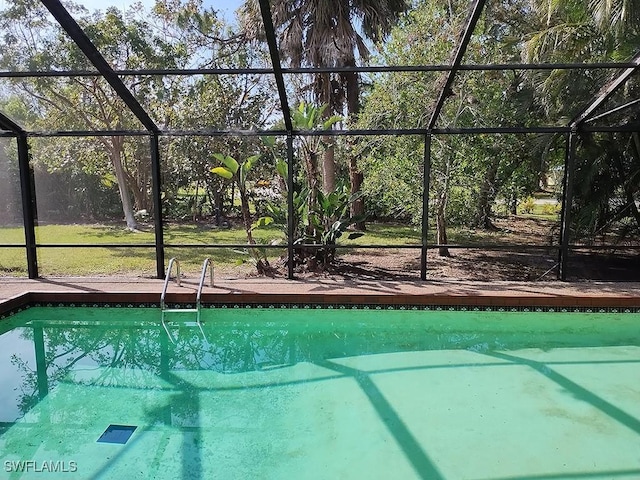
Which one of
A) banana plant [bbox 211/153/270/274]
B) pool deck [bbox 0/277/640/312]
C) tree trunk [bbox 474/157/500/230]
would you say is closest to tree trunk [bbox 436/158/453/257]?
tree trunk [bbox 474/157/500/230]

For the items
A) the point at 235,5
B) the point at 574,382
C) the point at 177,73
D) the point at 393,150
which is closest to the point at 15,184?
the point at 177,73

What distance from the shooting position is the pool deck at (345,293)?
540 cm

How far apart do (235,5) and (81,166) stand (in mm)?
4680

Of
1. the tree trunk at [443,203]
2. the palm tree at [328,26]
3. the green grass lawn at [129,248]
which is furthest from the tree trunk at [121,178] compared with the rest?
the tree trunk at [443,203]

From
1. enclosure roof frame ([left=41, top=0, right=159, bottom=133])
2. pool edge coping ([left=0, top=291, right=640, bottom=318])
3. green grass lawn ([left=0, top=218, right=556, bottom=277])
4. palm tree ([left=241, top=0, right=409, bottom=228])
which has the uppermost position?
palm tree ([left=241, top=0, right=409, bottom=228])

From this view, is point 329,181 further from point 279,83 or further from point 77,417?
point 77,417

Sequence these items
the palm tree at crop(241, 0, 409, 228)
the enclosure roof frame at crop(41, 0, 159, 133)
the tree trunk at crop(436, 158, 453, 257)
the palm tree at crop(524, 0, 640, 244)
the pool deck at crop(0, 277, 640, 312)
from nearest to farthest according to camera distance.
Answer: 1. the enclosure roof frame at crop(41, 0, 159, 133)
2. the pool deck at crop(0, 277, 640, 312)
3. the palm tree at crop(524, 0, 640, 244)
4. the tree trunk at crop(436, 158, 453, 257)
5. the palm tree at crop(241, 0, 409, 228)

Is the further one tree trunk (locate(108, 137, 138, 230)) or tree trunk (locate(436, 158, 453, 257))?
tree trunk (locate(108, 137, 138, 230))

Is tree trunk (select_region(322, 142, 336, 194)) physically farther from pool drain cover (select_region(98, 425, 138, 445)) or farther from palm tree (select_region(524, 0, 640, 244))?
pool drain cover (select_region(98, 425, 138, 445))

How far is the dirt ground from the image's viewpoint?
23.3ft

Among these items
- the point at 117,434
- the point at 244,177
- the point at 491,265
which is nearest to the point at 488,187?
the point at 491,265

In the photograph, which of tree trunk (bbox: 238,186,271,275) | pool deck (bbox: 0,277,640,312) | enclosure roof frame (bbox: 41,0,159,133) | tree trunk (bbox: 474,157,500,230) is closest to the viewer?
enclosure roof frame (bbox: 41,0,159,133)

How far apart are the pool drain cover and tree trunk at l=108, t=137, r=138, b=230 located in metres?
7.98

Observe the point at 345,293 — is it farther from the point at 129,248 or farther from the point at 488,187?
the point at 129,248
